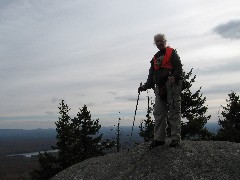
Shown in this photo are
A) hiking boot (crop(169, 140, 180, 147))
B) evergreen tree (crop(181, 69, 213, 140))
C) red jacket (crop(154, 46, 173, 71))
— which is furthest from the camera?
evergreen tree (crop(181, 69, 213, 140))

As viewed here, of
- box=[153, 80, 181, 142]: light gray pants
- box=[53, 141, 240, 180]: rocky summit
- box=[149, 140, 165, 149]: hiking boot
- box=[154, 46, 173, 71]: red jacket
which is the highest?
box=[154, 46, 173, 71]: red jacket

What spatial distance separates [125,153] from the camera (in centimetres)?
1266

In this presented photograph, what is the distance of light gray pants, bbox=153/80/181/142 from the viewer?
1045 cm

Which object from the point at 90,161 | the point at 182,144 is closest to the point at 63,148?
the point at 90,161

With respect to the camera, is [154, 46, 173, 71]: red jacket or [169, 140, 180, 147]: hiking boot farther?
[169, 140, 180, 147]: hiking boot

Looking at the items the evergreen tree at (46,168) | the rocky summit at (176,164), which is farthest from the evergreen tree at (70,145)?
the rocky summit at (176,164)

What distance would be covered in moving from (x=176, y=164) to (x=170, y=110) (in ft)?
5.23

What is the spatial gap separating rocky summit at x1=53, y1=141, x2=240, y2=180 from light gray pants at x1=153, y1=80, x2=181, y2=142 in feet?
2.18

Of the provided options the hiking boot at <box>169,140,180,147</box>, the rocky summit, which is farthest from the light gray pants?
the rocky summit

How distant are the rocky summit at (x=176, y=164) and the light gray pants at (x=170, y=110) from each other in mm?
663

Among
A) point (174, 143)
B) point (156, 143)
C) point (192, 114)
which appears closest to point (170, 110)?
point (174, 143)

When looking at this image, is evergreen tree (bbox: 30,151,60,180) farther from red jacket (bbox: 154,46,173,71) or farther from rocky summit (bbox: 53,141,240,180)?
red jacket (bbox: 154,46,173,71)

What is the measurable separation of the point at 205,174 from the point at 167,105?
2414 mm

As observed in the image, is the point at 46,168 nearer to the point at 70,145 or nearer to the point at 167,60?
the point at 70,145
